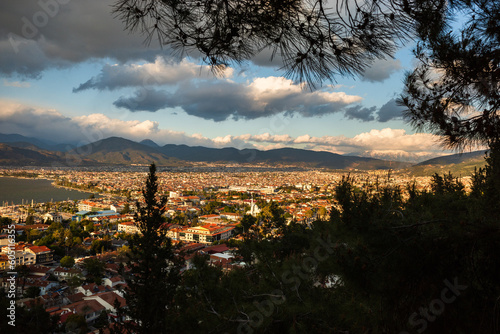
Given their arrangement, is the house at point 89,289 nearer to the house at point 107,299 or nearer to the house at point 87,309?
the house at point 107,299

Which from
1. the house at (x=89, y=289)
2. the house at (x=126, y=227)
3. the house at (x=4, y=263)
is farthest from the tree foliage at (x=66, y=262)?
the house at (x=126, y=227)

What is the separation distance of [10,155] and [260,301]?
4376 inches

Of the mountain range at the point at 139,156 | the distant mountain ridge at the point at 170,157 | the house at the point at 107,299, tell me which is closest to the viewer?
the house at the point at 107,299

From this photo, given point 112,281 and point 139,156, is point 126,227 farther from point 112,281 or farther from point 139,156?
point 139,156

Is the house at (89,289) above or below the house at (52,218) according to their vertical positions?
above

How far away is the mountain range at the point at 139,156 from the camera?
8891 centimetres

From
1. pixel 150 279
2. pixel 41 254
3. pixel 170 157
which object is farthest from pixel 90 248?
pixel 170 157

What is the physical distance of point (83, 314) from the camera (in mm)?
7988

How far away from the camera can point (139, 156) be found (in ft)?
365

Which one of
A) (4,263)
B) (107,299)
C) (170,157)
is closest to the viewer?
(107,299)

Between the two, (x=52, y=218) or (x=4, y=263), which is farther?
(x=52, y=218)

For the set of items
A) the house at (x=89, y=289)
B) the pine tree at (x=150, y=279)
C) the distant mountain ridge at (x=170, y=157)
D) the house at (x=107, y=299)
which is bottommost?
the house at (x=89, y=289)

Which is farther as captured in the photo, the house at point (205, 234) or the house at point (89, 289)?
the house at point (205, 234)

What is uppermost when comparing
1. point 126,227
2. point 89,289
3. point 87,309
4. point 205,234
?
point 87,309
